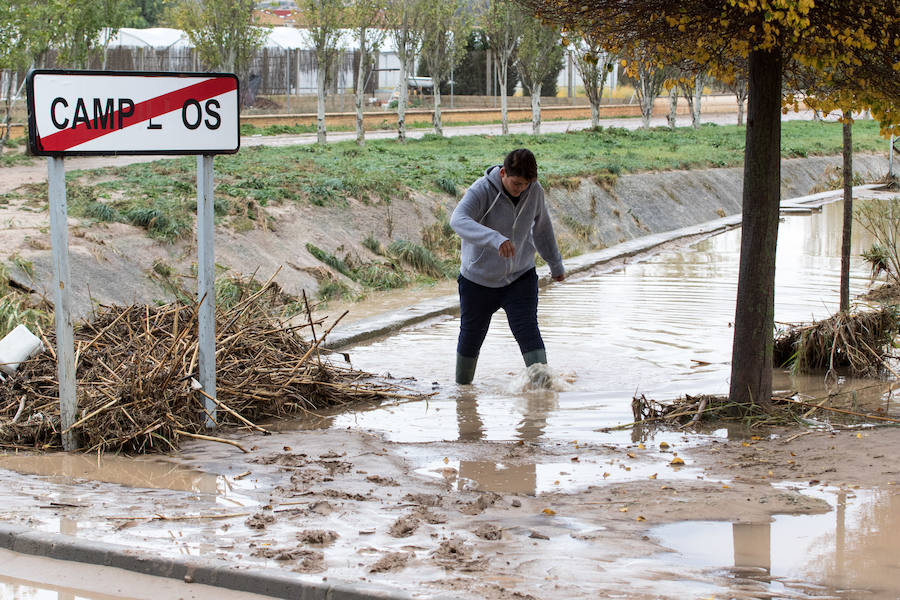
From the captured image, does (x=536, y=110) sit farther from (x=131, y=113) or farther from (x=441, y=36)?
(x=131, y=113)

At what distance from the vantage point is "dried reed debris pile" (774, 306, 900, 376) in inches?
Result: 304

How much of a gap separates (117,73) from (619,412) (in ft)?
12.1

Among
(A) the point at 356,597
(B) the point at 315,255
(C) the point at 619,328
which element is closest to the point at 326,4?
(B) the point at 315,255

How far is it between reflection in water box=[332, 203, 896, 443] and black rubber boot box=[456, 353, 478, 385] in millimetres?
76

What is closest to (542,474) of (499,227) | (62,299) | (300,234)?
(499,227)

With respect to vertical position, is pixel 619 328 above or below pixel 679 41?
below

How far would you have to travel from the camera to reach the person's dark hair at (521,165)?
6.71m

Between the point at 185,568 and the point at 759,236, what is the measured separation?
160 inches

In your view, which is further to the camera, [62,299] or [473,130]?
[473,130]

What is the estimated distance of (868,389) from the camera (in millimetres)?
7422

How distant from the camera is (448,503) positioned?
15.9 feet

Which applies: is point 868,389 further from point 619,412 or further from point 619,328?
point 619,328

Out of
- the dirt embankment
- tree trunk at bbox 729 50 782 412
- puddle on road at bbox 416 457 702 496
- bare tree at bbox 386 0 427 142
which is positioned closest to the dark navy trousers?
tree trunk at bbox 729 50 782 412

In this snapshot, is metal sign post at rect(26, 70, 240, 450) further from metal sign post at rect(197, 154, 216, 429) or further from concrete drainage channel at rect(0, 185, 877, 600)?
concrete drainage channel at rect(0, 185, 877, 600)
